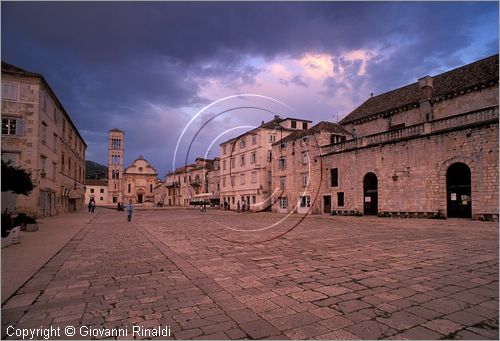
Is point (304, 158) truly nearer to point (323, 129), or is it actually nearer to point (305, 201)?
point (323, 129)

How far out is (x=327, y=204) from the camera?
35250 mm

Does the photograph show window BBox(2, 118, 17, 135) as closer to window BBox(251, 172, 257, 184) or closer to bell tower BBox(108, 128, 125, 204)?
window BBox(251, 172, 257, 184)

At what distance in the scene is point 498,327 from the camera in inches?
167

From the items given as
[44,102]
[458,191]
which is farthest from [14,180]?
[458,191]

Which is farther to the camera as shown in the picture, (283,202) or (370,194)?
(283,202)

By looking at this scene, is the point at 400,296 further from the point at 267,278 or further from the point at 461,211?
the point at 461,211

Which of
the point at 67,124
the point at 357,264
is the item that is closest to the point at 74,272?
the point at 357,264

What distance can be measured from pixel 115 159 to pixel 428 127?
72265 mm

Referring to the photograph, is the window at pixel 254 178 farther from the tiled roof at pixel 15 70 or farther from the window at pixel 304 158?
the tiled roof at pixel 15 70

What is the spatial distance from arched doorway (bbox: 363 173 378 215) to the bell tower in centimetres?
6411

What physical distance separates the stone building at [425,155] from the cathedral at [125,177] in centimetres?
5634

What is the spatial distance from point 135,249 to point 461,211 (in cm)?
2249

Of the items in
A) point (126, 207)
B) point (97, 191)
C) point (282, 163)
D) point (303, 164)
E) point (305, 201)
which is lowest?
point (126, 207)

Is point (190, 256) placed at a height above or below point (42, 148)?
below
